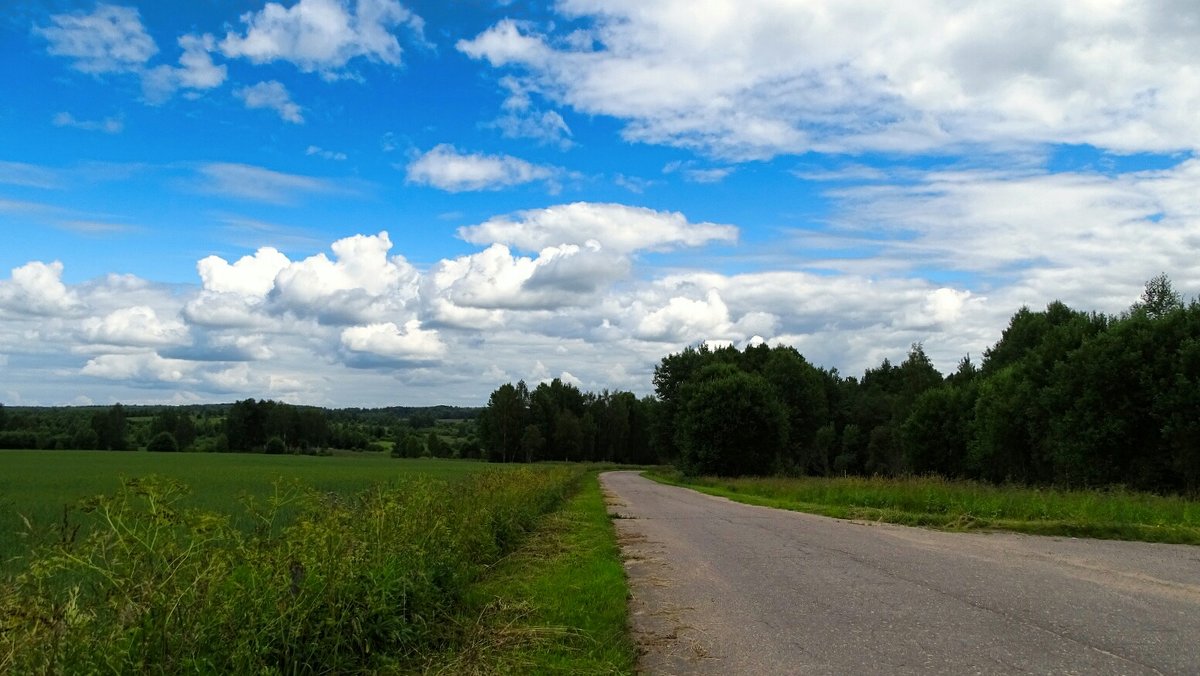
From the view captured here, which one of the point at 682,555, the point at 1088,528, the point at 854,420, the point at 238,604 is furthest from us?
the point at 854,420

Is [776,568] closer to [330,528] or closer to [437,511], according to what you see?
[437,511]

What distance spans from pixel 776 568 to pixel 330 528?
21.7 feet

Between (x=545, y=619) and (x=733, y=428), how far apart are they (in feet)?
161

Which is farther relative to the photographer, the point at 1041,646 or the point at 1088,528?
the point at 1088,528

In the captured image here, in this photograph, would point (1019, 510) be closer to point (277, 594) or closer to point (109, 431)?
point (277, 594)

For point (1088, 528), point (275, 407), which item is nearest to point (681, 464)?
point (1088, 528)

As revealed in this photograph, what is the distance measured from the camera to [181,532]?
524 centimetres

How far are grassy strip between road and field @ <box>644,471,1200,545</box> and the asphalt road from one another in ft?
3.98

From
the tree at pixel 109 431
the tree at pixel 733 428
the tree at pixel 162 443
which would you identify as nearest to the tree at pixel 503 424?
the tree at pixel 162 443

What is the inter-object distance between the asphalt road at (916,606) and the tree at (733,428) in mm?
41481

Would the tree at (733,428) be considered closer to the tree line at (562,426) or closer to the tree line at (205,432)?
the tree line at (562,426)

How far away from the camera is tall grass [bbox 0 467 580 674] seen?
13.5 feet

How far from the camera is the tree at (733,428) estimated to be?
181ft

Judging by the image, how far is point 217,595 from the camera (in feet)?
15.7
